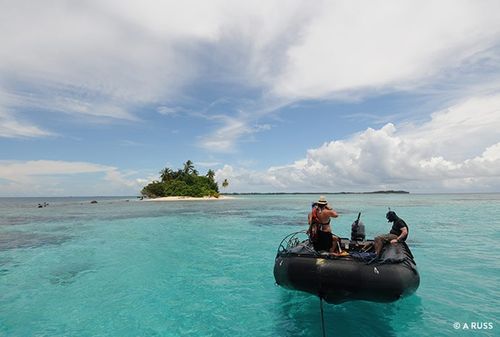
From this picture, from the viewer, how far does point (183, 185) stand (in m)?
97.9

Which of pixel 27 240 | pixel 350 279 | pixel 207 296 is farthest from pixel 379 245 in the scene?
pixel 27 240

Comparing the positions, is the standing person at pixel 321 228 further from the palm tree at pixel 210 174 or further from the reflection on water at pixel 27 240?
the palm tree at pixel 210 174

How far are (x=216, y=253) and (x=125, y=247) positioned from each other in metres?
6.35

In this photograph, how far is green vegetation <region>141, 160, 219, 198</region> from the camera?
97.5 meters

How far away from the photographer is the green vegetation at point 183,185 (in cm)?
9750

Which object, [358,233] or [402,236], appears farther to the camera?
[358,233]

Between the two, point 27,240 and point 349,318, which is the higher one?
point 27,240

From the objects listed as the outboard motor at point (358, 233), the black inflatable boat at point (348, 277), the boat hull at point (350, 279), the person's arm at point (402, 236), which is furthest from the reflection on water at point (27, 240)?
the person's arm at point (402, 236)

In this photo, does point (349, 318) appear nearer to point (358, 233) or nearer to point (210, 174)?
point (358, 233)

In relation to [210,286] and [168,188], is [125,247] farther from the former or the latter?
[168,188]

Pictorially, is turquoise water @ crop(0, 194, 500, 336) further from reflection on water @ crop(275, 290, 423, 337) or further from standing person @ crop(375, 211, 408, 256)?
standing person @ crop(375, 211, 408, 256)

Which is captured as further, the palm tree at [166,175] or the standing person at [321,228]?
the palm tree at [166,175]

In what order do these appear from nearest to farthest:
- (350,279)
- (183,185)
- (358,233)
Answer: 1. (350,279)
2. (358,233)
3. (183,185)

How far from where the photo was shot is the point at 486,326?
8.07 m
